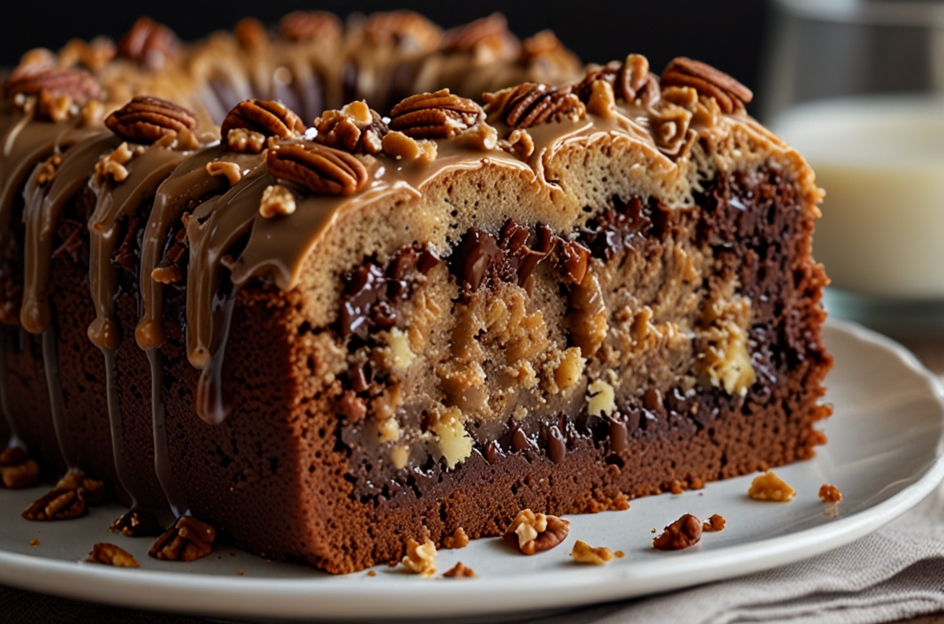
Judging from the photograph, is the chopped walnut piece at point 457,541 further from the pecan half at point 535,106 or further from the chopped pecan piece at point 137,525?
the pecan half at point 535,106

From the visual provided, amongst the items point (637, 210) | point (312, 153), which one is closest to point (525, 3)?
point (637, 210)

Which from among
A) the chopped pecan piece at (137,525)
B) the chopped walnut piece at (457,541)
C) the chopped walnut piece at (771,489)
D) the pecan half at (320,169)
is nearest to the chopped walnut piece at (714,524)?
the chopped walnut piece at (771,489)

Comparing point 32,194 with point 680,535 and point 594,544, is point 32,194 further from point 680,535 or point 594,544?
point 680,535

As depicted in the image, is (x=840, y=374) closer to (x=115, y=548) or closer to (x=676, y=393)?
(x=676, y=393)

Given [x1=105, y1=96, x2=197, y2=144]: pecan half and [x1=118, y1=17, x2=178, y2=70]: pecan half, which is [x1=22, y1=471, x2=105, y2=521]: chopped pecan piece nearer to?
[x1=105, y1=96, x2=197, y2=144]: pecan half

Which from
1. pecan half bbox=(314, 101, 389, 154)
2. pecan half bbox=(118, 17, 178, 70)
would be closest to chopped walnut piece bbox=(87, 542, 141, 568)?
pecan half bbox=(314, 101, 389, 154)
